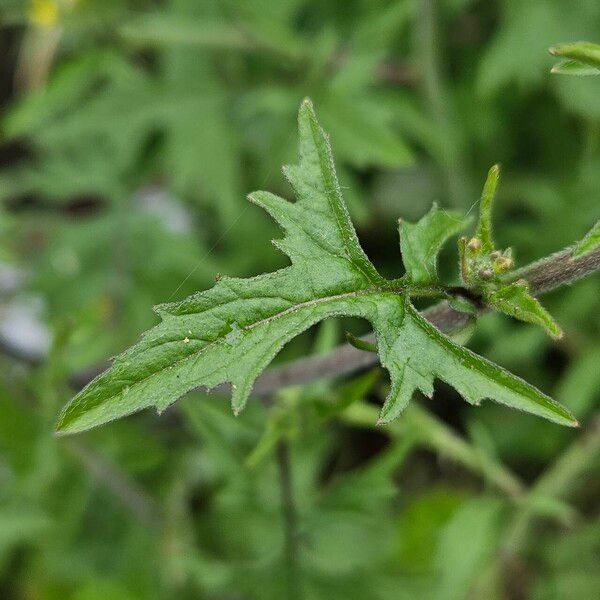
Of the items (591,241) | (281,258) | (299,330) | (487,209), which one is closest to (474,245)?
(487,209)

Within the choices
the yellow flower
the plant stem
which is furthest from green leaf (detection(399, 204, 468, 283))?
the yellow flower

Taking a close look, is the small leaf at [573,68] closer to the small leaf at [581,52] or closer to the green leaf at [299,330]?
the small leaf at [581,52]

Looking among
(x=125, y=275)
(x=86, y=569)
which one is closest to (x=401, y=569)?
(x=86, y=569)

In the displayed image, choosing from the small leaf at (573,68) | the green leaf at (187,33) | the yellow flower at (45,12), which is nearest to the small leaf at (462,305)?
the small leaf at (573,68)

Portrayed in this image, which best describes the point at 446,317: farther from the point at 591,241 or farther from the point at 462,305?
the point at 591,241

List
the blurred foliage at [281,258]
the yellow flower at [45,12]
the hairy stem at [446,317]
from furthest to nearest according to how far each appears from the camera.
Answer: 1. the yellow flower at [45,12]
2. the blurred foliage at [281,258]
3. the hairy stem at [446,317]

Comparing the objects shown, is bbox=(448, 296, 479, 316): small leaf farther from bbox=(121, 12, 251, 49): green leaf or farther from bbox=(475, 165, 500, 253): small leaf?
bbox=(121, 12, 251, 49): green leaf
